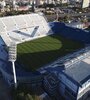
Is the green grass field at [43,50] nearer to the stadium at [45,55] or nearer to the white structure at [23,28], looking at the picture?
the stadium at [45,55]

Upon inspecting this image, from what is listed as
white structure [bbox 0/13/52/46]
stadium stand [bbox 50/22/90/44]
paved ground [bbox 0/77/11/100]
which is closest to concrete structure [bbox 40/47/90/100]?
paved ground [bbox 0/77/11/100]

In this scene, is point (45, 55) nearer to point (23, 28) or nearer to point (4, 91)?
point (4, 91)

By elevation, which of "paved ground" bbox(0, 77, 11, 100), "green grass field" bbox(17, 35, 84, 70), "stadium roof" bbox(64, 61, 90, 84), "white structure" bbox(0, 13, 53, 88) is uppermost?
"white structure" bbox(0, 13, 53, 88)

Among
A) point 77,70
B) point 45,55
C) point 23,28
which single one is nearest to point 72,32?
point 23,28

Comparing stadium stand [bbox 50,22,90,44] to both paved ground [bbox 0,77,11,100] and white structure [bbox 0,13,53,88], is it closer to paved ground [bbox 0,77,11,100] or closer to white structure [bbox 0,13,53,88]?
white structure [bbox 0,13,53,88]

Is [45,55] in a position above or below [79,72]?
below

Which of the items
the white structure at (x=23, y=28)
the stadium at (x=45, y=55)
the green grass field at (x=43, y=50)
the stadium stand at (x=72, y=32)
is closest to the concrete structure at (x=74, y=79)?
the stadium at (x=45, y=55)

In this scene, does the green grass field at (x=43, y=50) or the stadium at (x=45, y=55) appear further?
the green grass field at (x=43, y=50)
